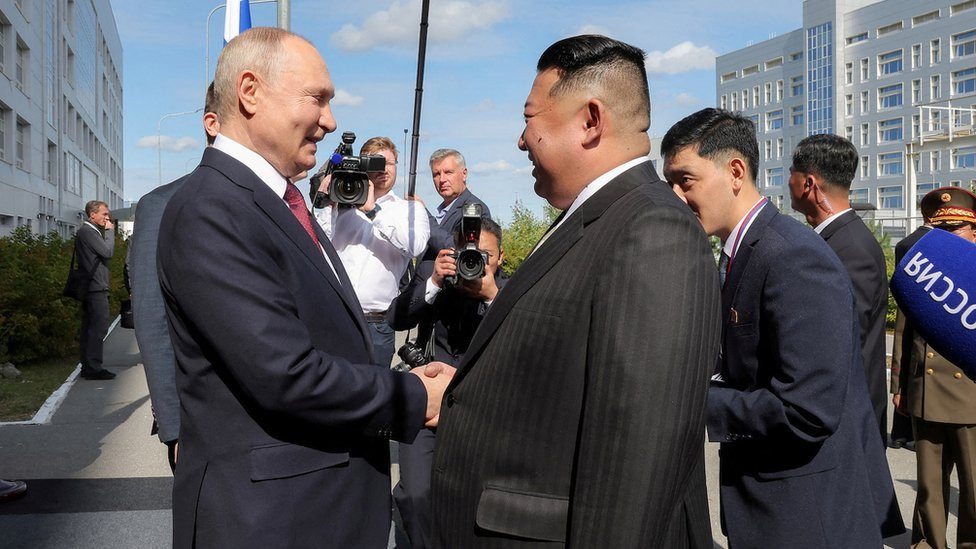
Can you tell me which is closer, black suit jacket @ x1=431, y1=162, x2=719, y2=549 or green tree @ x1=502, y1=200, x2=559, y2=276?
black suit jacket @ x1=431, y1=162, x2=719, y2=549

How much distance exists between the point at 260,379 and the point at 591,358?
84 cm

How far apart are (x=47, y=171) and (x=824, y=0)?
273 feet

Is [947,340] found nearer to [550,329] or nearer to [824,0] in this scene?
[550,329]

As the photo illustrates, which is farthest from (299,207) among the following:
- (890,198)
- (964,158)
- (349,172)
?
(890,198)

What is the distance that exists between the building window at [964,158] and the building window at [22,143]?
73.0 m

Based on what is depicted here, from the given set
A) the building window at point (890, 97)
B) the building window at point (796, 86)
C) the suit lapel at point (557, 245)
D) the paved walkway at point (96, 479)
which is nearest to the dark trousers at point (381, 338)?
the paved walkway at point (96, 479)

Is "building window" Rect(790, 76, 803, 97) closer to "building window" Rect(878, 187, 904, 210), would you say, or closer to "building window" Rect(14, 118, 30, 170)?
"building window" Rect(878, 187, 904, 210)

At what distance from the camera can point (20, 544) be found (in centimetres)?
520

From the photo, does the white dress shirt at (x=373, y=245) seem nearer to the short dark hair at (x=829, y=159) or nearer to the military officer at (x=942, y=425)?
the short dark hair at (x=829, y=159)

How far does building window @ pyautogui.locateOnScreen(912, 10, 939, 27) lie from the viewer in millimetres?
84500

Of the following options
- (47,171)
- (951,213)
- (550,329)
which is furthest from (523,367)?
(47,171)

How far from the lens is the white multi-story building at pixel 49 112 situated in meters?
29.5

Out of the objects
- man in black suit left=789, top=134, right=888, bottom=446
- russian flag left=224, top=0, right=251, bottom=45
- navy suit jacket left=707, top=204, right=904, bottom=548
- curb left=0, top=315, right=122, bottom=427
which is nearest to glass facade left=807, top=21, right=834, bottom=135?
curb left=0, top=315, right=122, bottom=427

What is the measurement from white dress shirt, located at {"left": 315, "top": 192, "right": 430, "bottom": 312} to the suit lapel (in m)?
3.48
